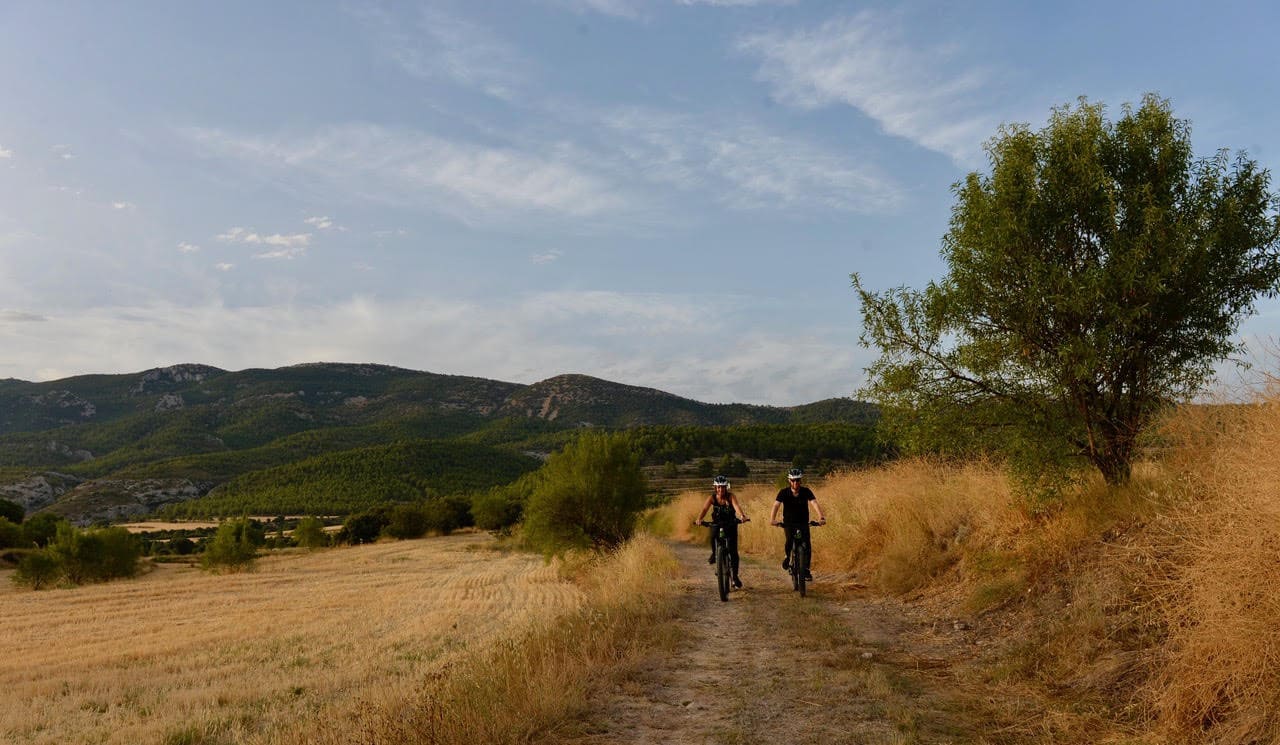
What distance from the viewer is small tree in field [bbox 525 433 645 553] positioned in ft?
105

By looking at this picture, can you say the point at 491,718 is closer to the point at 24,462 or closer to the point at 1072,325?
the point at 1072,325

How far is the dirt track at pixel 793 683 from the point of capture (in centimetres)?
668

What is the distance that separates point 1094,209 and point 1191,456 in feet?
14.3

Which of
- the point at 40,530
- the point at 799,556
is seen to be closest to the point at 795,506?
the point at 799,556

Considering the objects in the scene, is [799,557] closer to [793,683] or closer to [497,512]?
[793,683]

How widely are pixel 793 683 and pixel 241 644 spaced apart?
2275 cm

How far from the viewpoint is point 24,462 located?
15650 centimetres

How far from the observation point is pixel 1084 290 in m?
10.3

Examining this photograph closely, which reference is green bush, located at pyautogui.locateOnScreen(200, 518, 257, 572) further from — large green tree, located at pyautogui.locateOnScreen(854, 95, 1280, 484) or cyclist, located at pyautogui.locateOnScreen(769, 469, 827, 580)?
large green tree, located at pyautogui.locateOnScreen(854, 95, 1280, 484)

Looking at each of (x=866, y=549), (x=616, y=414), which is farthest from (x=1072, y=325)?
(x=616, y=414)

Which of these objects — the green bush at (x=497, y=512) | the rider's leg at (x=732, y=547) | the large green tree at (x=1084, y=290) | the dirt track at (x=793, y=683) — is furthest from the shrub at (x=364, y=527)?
the large green tree at (x=1084, y=290)

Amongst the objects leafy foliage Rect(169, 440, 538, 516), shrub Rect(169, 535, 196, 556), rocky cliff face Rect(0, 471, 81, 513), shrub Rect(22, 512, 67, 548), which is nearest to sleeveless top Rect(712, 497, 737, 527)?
shrub Rect(22, 512, 67, 548)

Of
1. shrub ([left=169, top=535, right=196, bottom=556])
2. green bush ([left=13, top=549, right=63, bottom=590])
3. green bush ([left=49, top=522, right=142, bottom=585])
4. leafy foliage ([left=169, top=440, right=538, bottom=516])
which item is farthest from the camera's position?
leafy foliage ([left=169, top=440, right=538, bottom=516])

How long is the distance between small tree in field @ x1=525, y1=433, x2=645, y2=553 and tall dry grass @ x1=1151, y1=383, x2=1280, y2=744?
86.5 feet
